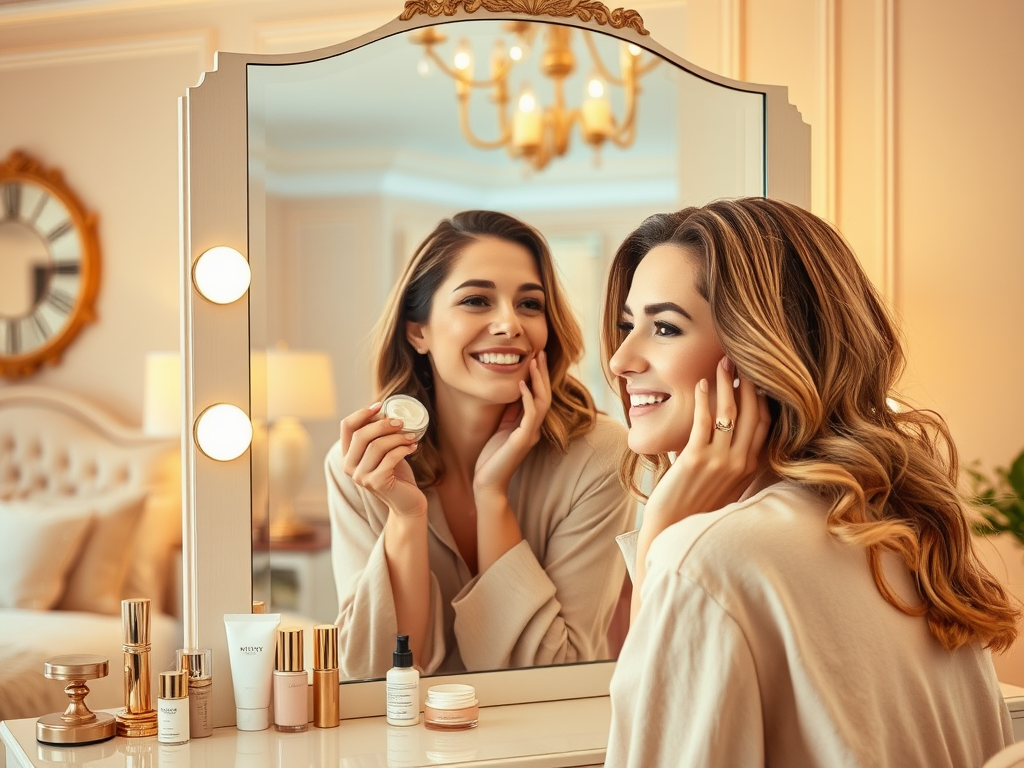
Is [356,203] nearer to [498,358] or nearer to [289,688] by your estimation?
[498,358]

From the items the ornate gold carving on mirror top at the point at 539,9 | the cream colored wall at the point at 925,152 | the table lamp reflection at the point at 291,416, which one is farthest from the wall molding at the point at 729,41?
the table lamp reflection at the point at 291,416

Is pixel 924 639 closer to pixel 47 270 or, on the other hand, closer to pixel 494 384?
pixel 494 384

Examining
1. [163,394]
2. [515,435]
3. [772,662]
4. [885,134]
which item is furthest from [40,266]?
[772,662]

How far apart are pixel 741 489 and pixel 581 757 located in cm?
44

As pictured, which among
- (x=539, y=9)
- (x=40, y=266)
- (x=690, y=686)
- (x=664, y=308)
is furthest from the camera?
Answer: (x=40, y=266)

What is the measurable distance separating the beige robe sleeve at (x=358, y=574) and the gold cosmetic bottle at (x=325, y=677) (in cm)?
5

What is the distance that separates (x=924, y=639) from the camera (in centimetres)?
87

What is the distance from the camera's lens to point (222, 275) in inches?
55.4

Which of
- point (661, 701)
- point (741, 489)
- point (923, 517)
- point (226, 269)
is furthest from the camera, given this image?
point (226, 269)

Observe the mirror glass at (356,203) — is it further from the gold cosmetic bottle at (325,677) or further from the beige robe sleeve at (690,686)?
the beige robe sleeve at (690,686)

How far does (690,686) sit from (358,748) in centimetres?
67

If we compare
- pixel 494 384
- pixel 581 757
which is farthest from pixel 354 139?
pixel 581 757

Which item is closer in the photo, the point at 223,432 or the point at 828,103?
the point at 223,432

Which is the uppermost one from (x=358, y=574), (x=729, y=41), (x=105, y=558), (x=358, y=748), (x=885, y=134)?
(x=729, y=41)
